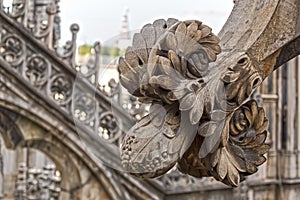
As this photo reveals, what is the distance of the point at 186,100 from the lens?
80 cm

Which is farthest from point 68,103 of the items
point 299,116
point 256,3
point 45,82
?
point 256,3

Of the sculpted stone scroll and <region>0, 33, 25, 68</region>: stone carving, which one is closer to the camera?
the sculpted stone scroll

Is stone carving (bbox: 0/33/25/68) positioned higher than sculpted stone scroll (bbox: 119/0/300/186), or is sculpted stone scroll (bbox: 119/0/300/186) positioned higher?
stone carving (bbox: 0/33/25/68)

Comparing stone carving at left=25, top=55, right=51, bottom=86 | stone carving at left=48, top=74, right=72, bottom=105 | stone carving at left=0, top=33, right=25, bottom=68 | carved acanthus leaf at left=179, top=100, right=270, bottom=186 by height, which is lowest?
carved acanthus leaf at left=179, top=100, right=270, bottom=186

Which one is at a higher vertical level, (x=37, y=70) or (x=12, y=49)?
(x=12, y=49)

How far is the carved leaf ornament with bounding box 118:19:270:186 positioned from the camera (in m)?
0.81

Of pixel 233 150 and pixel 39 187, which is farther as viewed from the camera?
pixel 39 187

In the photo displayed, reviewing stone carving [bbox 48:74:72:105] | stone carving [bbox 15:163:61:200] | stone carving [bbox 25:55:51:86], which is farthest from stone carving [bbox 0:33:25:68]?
stone carving [bbox 15:163:61:200]

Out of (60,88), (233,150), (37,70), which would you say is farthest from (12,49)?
(233,150)

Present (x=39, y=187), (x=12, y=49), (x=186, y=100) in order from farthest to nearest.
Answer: (x=39, y=187) → (x=12, y=49) → (x=186, y=100)

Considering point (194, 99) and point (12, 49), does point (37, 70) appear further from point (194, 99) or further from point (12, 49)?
point (194, 99)

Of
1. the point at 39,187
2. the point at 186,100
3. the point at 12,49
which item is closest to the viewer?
the point at 186,100

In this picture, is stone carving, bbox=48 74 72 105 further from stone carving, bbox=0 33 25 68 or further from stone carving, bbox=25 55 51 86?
stone carving, bbox=0 33 25 68

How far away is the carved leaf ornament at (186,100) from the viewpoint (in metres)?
0.81
